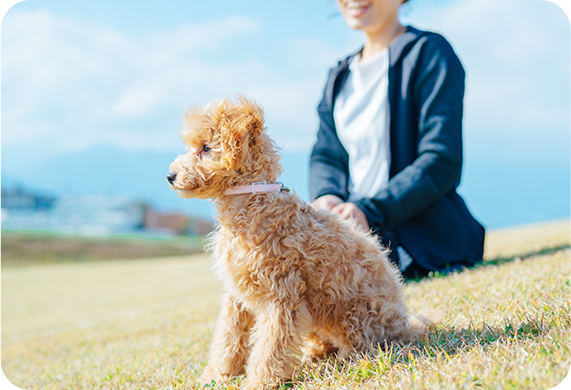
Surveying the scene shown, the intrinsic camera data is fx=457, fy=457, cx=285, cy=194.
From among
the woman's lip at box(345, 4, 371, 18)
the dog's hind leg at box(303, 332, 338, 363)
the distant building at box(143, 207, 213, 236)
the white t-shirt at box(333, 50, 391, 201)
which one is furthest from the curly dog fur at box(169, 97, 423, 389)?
the distant building at box(143, 207, 213, 236)

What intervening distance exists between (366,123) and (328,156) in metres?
0.57

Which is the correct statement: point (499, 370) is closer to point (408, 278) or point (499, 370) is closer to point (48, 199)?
point (408, 278)

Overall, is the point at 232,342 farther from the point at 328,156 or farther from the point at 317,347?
the point at 328,156

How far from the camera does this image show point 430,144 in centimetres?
404

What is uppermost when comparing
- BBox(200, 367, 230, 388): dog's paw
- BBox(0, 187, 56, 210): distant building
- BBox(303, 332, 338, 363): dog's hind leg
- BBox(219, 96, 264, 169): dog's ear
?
BBox(219, 96, 264, 169): dog's ear

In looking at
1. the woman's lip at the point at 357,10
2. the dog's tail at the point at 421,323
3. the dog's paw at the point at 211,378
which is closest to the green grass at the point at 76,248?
the woman's lip at the point at 357,10

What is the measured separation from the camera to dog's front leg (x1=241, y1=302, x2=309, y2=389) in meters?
2.33

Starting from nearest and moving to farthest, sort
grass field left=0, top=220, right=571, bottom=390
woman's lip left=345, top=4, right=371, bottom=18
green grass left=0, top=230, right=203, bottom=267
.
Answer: grass field left=0, top=220, right=571, bottom=390 → woman's lip left=345, top=4, right=371, bottom=18 → green grass left=0, top=230, right=203, bottom=267

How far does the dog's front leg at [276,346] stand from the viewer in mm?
2328

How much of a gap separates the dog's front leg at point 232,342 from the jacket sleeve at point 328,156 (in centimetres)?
203

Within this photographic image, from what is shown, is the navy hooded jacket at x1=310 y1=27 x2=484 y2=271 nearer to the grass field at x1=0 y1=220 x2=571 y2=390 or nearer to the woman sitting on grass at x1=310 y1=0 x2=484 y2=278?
the woman sitting on grass at x1=310 y1=0 x2=484 y2=278

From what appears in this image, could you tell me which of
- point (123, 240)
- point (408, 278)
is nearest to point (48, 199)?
point (123, 240)

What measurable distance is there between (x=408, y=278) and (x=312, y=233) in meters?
2.76

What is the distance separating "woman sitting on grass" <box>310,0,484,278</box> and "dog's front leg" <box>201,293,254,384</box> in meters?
1.38
